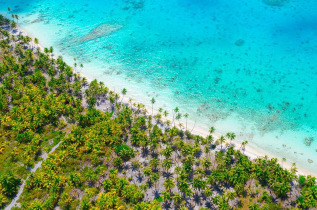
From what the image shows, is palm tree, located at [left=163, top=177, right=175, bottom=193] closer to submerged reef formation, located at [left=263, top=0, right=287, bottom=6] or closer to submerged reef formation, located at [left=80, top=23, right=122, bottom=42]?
submerged reef formation, located at [left=80, top=23, right=122, bottom=42]

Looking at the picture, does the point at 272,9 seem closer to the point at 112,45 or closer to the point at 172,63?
the point at 172,63

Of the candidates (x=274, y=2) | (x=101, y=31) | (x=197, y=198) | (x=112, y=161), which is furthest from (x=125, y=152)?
(x=274, y=2)

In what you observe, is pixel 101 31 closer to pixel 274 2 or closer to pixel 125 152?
pixel 125 152

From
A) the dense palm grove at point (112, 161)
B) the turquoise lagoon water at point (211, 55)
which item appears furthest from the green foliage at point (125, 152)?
the turquoise lagoon water at point (211, 55)

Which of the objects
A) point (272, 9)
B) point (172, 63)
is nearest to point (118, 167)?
point (172, 63)

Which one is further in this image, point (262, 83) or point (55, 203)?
point (262, 83)

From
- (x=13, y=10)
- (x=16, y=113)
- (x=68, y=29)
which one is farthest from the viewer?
(x=13, y=10)

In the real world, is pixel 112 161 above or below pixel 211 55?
below
